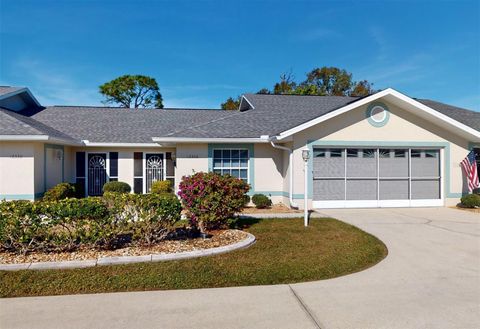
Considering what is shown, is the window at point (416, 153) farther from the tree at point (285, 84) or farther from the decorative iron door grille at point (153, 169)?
the tree at point (285, 84)

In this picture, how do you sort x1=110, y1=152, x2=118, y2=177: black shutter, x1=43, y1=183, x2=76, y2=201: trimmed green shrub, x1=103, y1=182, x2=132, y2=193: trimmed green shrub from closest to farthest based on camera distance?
1. x1=43, y1=183, x2=76, y2=201: trimmed green shrub
2. x1=103, y1=182, x2=132, y2=193: trimmed green shrub
3. x1=110, y1=152, x2=118, y2=177: black shutter

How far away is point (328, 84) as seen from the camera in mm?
42250

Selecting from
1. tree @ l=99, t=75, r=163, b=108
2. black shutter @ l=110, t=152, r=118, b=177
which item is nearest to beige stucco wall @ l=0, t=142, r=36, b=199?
black shutter @ l=110, t=152, r=118, b=177

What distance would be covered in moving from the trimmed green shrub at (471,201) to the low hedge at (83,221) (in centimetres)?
1174

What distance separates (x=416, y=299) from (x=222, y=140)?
29.3 ft

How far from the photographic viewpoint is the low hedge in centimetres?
582

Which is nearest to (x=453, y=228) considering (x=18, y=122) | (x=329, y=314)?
(x=329, y=314)

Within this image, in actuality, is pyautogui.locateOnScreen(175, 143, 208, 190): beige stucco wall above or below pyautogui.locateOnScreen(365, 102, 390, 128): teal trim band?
below

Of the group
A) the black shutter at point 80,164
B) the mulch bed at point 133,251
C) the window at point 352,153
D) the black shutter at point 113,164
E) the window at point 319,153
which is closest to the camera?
the mulch bed at point 133,251

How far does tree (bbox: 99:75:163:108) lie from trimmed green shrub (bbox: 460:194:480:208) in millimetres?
34299

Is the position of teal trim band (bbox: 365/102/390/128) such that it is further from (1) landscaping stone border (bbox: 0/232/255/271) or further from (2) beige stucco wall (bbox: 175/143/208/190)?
(1) landscaping stone border (bbox: 0/232/255/271)

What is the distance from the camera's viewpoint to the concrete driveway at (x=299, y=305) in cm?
372

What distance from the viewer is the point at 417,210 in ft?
39.6

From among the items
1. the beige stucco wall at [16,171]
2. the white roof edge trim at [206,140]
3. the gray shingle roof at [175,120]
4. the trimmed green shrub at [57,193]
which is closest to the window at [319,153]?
the gray shingle roof at [175,120]
